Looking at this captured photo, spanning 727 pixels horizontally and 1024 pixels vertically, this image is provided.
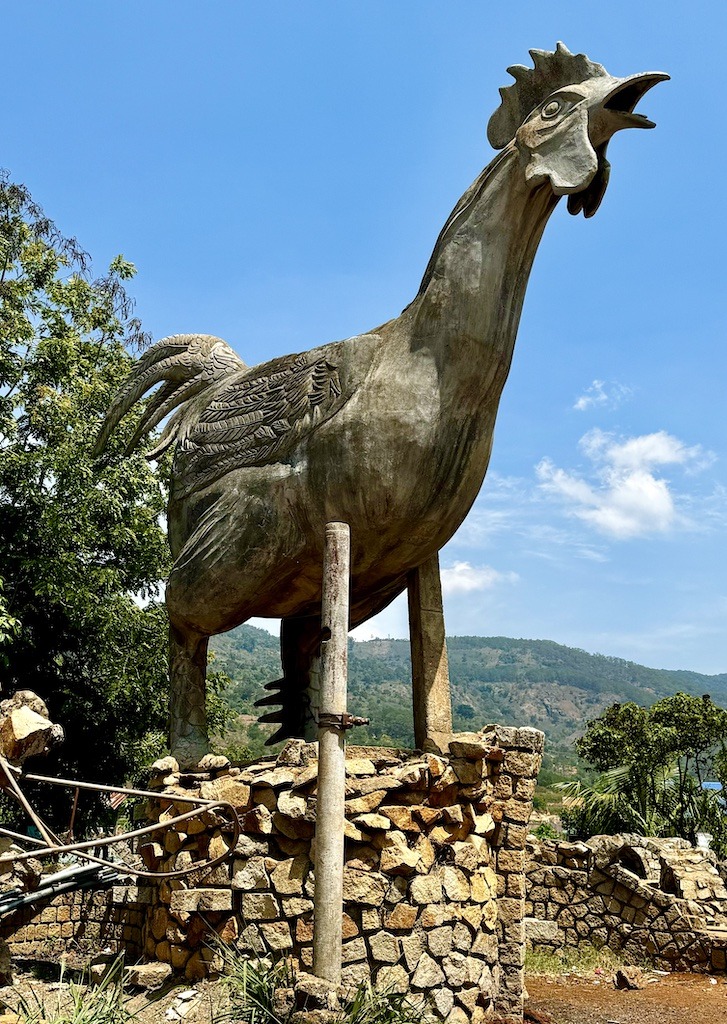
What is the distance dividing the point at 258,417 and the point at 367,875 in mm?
2895

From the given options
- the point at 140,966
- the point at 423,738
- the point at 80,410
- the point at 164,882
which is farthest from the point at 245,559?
the point at 80,410

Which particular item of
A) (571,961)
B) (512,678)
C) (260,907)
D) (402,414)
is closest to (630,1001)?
(571,961)

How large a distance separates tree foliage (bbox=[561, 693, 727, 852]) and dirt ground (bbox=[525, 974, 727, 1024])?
5899mm

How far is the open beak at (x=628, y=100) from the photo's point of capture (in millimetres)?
5234

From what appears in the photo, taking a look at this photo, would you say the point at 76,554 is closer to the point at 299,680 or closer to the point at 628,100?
the point at 299,680

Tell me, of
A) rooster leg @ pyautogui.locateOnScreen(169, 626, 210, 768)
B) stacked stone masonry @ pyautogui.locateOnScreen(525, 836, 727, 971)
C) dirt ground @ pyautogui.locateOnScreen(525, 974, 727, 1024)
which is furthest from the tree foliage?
rooster leg @ pyautogui.locateOnScreen(169, 626, 210, 768)

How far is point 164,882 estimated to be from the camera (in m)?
5.58

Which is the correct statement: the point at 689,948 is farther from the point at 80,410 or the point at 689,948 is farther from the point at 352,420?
the point at 80,410

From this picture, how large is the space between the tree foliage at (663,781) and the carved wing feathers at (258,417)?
36.6 feet

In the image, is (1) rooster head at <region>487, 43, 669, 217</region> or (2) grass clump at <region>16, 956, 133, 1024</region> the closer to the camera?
(2) grass clump at <region>16, 956, 133, 1024</region>

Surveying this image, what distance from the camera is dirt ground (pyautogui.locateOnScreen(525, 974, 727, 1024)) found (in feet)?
22.2

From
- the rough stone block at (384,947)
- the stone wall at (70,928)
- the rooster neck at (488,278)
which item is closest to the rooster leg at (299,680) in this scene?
the rough stone block at (384,947)

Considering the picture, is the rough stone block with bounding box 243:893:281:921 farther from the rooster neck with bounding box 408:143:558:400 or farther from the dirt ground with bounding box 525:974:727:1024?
the rooster neck with bounding box 408:143:558:400

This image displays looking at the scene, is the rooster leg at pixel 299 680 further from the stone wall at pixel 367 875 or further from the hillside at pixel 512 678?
the hillside at pixel 512 678
